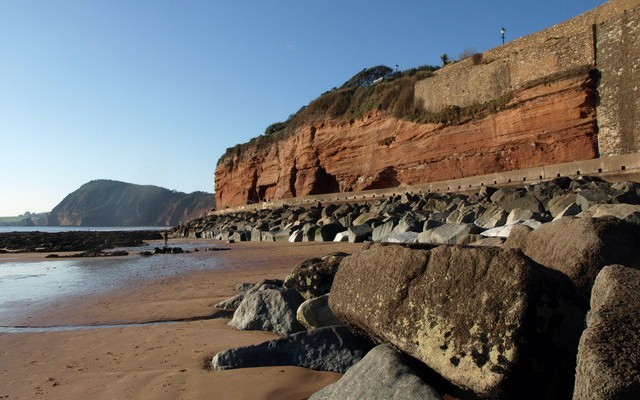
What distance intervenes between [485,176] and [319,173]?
16.8 metres

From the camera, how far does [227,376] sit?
3.71m

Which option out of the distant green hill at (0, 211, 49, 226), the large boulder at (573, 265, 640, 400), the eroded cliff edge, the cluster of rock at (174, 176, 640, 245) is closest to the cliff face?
the eroded cliff edge

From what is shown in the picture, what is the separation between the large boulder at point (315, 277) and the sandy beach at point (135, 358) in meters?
0.76

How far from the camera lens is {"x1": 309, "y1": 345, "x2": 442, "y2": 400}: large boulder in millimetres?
2703

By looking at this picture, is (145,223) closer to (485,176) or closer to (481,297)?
(485,176)

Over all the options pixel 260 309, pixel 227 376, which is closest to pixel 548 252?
pixel 227 376

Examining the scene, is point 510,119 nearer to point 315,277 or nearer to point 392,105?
point 392,105

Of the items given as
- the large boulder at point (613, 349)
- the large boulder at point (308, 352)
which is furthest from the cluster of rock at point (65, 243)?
the large boulder at point (613, 349)

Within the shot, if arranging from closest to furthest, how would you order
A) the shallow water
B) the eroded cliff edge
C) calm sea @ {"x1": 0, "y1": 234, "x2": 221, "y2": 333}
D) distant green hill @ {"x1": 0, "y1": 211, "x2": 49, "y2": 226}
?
calm sea @ {"x1": 0, "y1": 234, "x2": 221, "y2": 333} → the shallow water → the eroded cliff edge → distant green hill @ {"x1": 0, "y1": 211, "x2": 49, "y2": 226}

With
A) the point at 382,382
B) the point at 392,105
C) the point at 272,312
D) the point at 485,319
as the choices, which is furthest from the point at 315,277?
the point at 392,105

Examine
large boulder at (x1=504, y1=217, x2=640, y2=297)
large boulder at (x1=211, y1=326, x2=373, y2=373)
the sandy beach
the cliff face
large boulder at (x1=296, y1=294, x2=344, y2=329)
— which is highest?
the cliff face

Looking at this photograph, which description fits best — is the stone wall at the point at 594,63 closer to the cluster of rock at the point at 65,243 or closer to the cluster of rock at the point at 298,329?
the cluster of rock at the point at 298,329

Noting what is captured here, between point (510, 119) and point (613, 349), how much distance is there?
23.7 m

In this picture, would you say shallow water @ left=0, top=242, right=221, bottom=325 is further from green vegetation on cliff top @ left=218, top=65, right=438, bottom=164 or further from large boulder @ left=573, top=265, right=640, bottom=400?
green vegetation on cliff top @ left=218, top=65, right=438, bottom=164
